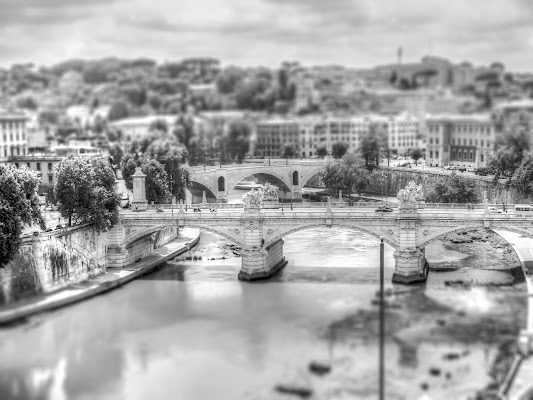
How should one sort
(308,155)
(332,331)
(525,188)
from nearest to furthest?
(332,331), (525,188), (308,155)

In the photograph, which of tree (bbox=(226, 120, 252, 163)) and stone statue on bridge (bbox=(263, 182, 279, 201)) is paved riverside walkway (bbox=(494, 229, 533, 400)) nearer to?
stone statue on bridge (bbox=(263, 182, 279, 201))

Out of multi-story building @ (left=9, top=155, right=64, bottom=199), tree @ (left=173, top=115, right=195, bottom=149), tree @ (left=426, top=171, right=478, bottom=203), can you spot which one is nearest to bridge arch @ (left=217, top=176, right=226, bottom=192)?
multi-story building @ (left=9, top=155, right=64, bottom=199)

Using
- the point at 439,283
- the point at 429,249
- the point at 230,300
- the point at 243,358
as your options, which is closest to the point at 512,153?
the point at 429,249

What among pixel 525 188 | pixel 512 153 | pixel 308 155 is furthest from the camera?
pixel 308 155

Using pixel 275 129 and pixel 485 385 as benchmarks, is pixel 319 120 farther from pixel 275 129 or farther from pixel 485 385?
pixel 485 385

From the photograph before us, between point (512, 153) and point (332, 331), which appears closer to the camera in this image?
point (332, 331)

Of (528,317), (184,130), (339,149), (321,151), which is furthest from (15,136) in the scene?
(528,317)

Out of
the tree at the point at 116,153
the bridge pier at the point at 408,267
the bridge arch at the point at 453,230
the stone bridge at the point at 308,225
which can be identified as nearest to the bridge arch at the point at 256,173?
the tree at the point at 116,153
